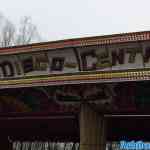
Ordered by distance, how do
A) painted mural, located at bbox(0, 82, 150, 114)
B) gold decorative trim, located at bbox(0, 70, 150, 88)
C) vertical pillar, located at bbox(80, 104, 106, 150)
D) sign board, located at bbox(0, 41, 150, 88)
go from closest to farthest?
gold decorative trim, located at bbox(0, 70, 150, 88) → sign board, located at bbox(0, 41, 150, 88) → painted mural, located at bbox(0, 82, 150, 114) → vertical pillar, located at bbox(80, 104, 106, 150)

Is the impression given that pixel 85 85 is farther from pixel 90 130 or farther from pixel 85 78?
pixel 90 130

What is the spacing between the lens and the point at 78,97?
2255 cm

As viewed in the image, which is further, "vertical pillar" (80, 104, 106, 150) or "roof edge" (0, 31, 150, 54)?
"vertical pillar" (80, 104, 106, 150)

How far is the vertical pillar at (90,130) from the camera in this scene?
2222cm

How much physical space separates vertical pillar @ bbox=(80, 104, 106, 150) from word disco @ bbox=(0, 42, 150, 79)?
2.06 metres

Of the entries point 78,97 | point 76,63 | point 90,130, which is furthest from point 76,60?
point 90,130

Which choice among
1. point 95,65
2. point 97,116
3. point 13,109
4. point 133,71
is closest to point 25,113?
point 13,109

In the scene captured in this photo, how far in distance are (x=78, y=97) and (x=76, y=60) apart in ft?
6.25

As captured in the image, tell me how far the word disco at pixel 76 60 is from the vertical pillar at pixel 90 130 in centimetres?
206

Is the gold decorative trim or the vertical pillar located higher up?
the gold decorative trim

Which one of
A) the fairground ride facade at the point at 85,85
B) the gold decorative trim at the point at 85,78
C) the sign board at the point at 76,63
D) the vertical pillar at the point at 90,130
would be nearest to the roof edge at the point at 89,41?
the fairground ride facade at the point at 85,85

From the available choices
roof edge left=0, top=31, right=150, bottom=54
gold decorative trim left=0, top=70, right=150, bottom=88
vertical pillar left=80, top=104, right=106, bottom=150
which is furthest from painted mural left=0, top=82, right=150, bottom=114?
roof edge left=0, top=31, right=150, bottom=54

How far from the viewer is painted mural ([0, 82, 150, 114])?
2128 centimetres

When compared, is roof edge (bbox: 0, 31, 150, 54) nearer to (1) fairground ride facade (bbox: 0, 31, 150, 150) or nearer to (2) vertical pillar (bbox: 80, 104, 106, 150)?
(1) fairground ride facade (bbox: 0, 31, 150, 150)
